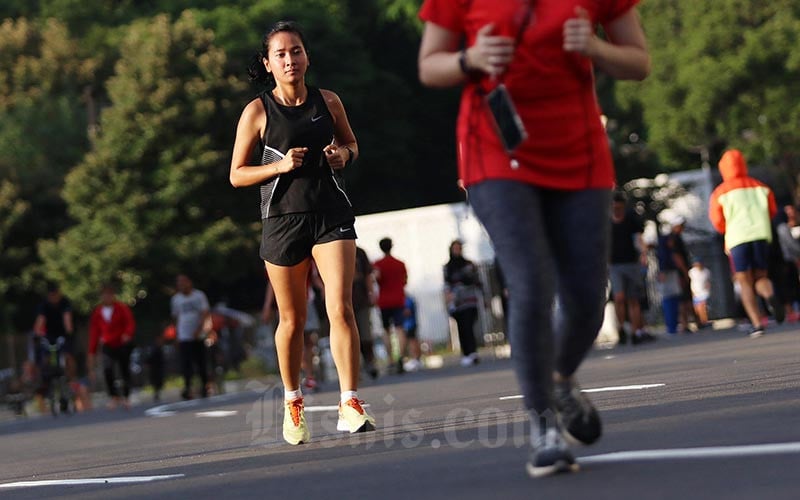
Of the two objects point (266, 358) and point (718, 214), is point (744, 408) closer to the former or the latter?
point (718, 214)

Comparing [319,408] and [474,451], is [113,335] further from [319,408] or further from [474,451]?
[474,451]

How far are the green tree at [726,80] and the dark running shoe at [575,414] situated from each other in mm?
51509

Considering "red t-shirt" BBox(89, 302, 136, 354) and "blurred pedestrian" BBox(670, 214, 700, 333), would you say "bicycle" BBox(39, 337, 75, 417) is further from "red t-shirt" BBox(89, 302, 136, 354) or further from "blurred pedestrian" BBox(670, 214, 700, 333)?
"blurred pedestrian" BBox(670, 214, 700, 333)

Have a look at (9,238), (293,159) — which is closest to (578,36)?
(293,159)

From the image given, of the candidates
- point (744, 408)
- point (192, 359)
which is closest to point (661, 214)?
point (192, 359)

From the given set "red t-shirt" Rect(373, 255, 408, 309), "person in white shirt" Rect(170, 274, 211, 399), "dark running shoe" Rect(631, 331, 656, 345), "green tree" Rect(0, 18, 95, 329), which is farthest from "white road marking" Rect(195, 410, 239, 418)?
"green tree" Rect(0, 18, 95, 329)

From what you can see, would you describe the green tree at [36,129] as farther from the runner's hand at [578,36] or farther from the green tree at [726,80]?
the runner's hand at [578,36]

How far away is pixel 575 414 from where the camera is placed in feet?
20.4

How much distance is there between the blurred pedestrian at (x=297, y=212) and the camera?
9.20 m

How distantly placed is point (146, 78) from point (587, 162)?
46323mm

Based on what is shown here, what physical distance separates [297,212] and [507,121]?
3.50m

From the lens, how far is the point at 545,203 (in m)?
6.04

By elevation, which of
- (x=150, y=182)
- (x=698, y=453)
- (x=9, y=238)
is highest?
(x=150, y=182)

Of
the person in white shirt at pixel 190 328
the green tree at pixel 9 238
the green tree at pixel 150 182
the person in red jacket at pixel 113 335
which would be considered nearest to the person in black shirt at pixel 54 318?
the person in red jacket at pixel 113 335
